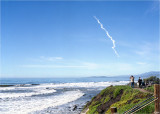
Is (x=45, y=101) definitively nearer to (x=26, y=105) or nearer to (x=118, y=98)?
(x=26, y=105)

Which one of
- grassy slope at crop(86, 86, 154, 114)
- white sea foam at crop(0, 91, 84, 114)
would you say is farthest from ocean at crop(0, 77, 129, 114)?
grassy slope at crop(86, 86, 154, 114)

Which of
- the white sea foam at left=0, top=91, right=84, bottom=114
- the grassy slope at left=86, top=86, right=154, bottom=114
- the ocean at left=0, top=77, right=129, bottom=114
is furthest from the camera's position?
the white sea foam at left=0, top=91, right=84, bottom=114

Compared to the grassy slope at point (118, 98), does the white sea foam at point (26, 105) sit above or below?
below

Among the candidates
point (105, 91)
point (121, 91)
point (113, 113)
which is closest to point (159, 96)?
point (113, 113)

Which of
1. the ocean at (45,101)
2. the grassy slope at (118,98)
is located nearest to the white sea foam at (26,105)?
the ocean at (45,101)

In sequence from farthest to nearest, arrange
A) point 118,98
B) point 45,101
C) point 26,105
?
point 45,101
point 26,105
point 118,98

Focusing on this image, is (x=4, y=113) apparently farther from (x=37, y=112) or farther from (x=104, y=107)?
(x=104, y=107)

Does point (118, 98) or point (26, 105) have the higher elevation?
point (118, 98)

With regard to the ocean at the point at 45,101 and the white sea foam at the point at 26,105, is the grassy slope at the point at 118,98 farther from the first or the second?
the white sea foam at the point at 26,105

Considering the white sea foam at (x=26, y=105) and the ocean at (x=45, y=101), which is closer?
the ocean at (x=45, y=101)

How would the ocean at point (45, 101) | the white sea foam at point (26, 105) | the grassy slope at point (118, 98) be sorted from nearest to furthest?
the grassy slope at point (118, 98), the ocean at point (45, 101), the white sea foam at point (26, 105)

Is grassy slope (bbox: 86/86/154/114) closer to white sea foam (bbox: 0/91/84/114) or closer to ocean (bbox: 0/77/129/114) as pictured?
ocean (bbox: 0/77/129/114)

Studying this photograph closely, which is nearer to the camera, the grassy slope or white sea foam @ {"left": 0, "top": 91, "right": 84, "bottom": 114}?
the grassy slope

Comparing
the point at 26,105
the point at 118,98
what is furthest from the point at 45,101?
the point at 118,98
